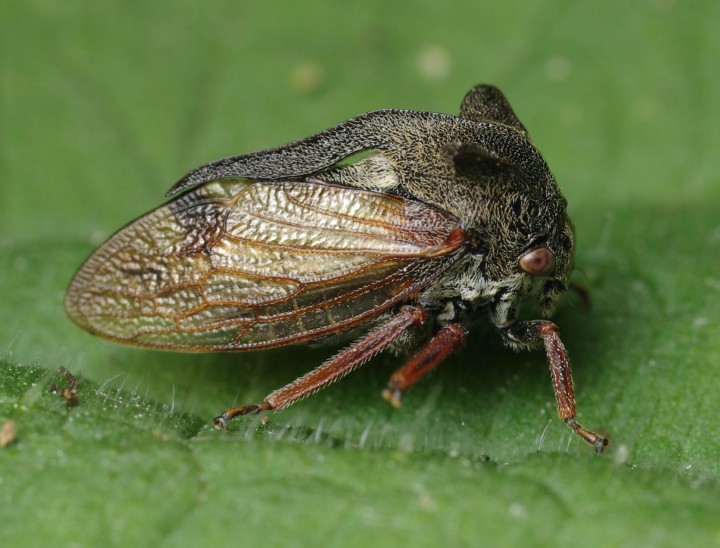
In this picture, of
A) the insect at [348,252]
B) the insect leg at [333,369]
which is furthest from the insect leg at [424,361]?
the insect leg at [333,369]

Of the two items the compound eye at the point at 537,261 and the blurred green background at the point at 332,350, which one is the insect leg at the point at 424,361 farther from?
the compound eye at the point at 537,261

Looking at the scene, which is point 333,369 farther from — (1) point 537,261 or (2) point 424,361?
(1) point 537,261

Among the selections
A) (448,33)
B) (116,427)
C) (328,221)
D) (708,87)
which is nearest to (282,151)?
(328,221)

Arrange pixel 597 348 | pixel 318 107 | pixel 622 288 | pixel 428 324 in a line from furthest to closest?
pixel 318 107 < pixel 622 288 < pixel 597 348 < pixel 428 324

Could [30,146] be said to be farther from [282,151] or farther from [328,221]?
[328,221]

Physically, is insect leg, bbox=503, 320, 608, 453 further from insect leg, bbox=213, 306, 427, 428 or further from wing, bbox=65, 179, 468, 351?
insect leg, bbox=213, 306, 427, 428

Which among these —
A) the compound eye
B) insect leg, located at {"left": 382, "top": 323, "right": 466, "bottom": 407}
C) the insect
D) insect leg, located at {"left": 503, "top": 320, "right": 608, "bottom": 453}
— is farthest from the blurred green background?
→ the compound eye
